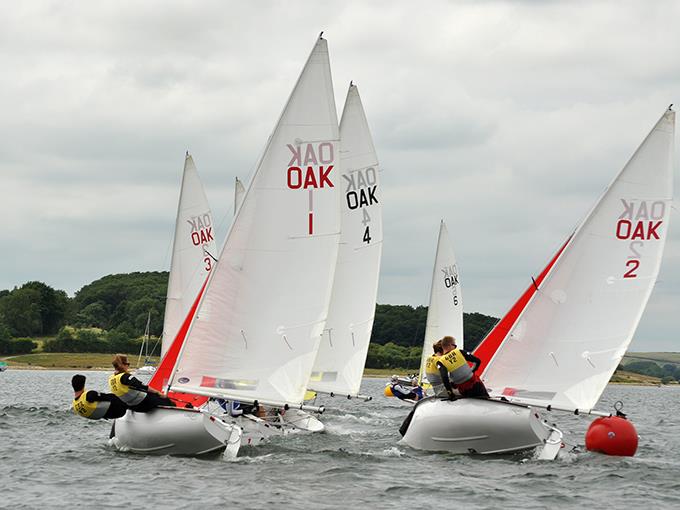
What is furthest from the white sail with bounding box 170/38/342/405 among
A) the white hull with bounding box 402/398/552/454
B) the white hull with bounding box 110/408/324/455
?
the white hull with bounding box 402/398/552/454

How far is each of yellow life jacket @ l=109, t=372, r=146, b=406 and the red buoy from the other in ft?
24.3

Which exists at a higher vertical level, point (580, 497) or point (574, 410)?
point (574, 410)

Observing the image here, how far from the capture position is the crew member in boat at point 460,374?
58.3 ft

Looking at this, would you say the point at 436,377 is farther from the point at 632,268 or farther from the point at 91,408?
the point at 91,408

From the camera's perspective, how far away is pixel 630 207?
1964 centimetres

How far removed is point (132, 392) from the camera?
16812 mm

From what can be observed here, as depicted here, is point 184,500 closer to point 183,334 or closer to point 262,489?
point 262,489

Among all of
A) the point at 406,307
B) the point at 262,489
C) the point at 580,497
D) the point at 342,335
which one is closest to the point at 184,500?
the point at 262,489

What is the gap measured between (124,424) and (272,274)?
133 inches

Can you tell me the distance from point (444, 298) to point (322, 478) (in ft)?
75.5

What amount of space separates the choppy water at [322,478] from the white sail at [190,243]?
661 cm

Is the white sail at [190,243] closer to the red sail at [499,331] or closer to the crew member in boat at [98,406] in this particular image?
the red sail at [499,331]

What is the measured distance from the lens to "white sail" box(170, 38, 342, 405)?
18.1 meters

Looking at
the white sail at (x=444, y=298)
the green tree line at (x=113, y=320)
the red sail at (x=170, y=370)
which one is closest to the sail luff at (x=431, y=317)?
the white sail at (x=444, y=298)
